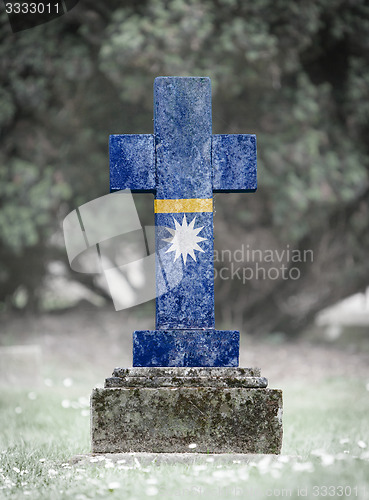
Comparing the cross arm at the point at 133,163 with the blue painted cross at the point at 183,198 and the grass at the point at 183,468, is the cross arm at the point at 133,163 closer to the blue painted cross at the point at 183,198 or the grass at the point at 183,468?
the blue painted cross at the point at 183,198

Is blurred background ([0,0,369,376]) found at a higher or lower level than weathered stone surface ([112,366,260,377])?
higher

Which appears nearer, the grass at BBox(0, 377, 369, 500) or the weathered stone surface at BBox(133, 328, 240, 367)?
the grass at BBox(0, 377, 369, 500)

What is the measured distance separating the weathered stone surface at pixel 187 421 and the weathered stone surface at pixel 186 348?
0.27m

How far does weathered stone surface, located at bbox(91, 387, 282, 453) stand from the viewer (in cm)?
348

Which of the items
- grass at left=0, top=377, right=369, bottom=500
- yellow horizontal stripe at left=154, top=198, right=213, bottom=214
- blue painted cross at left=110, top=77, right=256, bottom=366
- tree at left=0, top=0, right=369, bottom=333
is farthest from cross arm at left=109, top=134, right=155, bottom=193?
tree at left=0, top=0, right=369, bottom=333

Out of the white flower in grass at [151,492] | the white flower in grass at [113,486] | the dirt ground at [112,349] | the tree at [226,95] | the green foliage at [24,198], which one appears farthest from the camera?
the green foliage at [24,198]

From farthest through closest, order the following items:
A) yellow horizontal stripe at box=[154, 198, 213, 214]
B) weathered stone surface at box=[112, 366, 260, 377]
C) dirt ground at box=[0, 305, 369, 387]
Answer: dirt ground at box=[0, 305, 369, 387] → yellow horizontal stripe at box=[154, 198, 213, 214] → weathered stone surface at box=[112, 366, 260, 377]

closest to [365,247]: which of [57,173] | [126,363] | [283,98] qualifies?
[283,98]

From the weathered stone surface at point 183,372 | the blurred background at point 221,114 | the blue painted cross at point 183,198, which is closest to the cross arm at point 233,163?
the blue painted cross at point 183,198

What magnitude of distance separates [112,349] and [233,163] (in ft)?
20.7

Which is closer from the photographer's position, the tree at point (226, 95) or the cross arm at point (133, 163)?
the cross arm at point (133, 163)

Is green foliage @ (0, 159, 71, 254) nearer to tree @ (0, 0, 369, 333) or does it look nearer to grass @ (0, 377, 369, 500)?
tree @ (0, 0, 369, 333)

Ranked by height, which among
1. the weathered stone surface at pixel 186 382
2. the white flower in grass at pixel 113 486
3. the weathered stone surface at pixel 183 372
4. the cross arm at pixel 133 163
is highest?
the cross arm at pixel 133 163

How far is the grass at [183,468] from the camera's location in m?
2.77
